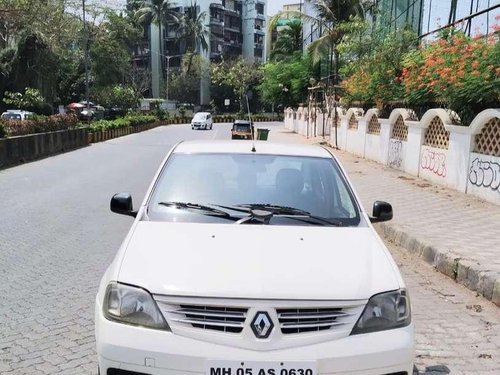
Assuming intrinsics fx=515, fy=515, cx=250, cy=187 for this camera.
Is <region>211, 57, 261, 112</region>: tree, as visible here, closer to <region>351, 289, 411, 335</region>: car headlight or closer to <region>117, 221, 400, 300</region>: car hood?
<region>117, 221, 400, 300</region>: car hood

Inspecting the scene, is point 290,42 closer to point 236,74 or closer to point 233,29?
point 236,74

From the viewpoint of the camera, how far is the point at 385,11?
2816cm

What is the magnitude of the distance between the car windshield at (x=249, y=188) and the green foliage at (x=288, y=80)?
40.4 meters

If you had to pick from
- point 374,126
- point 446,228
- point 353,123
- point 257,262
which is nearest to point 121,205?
point 257,262

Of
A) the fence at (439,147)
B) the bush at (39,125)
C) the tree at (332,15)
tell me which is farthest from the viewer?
the tree at (332,15)

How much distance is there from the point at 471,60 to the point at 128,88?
54055 millimetres

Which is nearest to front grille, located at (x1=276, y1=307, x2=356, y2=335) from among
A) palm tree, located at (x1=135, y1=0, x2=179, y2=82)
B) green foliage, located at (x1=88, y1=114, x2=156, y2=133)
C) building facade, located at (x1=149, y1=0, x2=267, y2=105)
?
green foliage, located at (x1=88, y1=114, x2=156, y2=133)

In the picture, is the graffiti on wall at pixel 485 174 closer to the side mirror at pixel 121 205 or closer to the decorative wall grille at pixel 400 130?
the decorative wall grille at pixel 400 130

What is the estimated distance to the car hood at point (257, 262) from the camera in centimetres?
259

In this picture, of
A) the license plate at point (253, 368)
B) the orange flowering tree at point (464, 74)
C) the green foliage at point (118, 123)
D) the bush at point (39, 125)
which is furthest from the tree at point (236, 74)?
the license plate at point (253, 368)

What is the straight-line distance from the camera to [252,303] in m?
2.52

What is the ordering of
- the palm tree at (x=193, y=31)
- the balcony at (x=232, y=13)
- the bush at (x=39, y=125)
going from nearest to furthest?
the bush at (x=39, y=125)
the palm tree at (x=193, y=31)
the balcony at (x=232, y=13)

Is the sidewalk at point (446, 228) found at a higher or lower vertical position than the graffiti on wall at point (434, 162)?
lower

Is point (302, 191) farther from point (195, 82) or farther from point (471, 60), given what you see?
point (195, 82)
